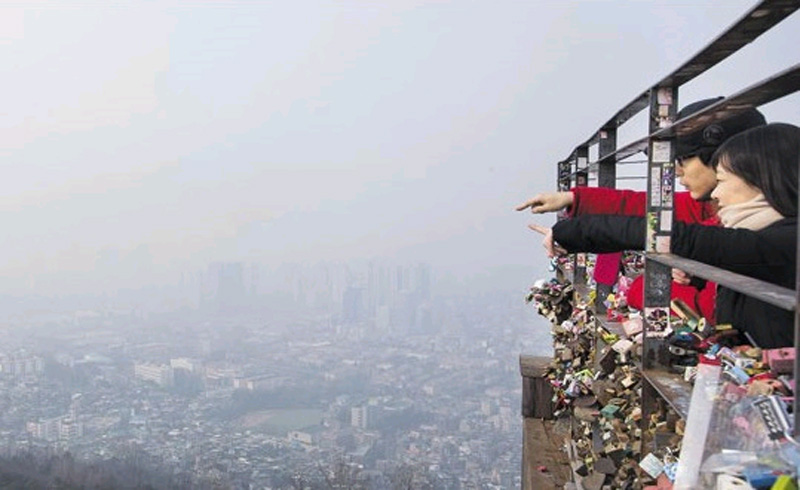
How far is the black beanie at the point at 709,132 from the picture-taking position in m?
1.98

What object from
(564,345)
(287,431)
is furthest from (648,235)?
(287,431)

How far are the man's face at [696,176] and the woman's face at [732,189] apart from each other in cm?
42

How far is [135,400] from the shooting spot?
29016 mm

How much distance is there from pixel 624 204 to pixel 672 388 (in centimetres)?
91

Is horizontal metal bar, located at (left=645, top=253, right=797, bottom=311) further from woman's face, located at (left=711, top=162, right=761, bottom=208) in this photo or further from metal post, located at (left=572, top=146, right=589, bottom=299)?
metal post, located at (left=572, top=146, right=589, bottom=299)

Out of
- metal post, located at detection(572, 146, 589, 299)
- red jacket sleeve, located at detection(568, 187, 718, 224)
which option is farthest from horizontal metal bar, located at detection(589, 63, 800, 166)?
metal post, located at detection(572, 146, 589, 299)

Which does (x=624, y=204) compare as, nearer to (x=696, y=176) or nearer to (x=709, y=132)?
(x=696, y=176)

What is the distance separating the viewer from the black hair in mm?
1595

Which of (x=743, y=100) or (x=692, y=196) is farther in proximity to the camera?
(x=692, y=196)

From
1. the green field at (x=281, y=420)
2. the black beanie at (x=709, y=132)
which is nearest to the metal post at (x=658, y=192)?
the black beanie at (x=709, y=132)

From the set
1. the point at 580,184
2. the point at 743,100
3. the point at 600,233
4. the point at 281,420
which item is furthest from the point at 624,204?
the point at 281,420

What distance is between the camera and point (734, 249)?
1.56m

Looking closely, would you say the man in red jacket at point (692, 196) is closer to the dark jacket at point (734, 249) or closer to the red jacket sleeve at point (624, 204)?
the red jacket sleeve at point (624, 204)

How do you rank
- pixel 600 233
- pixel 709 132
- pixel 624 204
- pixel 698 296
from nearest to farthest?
pixel 600 233
pixel 709 132
pixel 698 296
pixel 624 204
